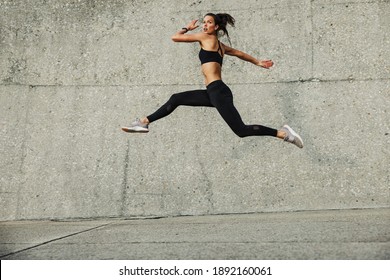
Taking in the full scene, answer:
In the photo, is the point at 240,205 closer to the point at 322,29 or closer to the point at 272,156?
the point at 272,156

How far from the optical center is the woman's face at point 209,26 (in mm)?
4793

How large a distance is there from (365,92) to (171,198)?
9.38 feet

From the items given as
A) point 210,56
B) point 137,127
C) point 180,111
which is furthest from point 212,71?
point 180,111

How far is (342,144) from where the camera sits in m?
6.02

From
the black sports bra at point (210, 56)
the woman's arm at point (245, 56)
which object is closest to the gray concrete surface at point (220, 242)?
the black sports bra at point (210, 56)

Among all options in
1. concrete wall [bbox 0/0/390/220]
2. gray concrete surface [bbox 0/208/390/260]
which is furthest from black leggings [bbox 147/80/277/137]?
concrete wall [bbox 0/0/390/220]

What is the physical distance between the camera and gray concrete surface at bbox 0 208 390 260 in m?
2.75

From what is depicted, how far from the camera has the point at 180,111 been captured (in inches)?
247

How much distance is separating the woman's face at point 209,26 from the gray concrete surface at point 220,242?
1996 millimetres

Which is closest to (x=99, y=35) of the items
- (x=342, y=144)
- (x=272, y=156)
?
(x=272, y=156)

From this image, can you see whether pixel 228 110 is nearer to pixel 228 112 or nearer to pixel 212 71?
pixel 228 112

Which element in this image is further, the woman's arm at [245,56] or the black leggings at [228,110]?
the woman's arm at [245,56]

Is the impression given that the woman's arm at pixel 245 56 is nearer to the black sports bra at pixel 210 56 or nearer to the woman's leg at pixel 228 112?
the black sports bra at pixel 210 56

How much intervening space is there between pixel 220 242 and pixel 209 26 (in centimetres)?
248
